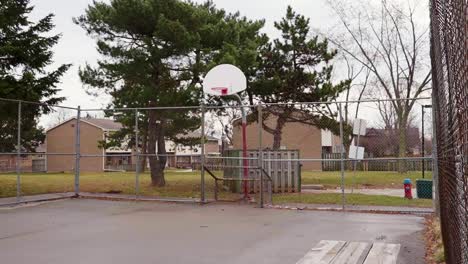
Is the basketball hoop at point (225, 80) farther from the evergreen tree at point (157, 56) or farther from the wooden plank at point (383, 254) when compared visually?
the wooden plank at point (383, 254)

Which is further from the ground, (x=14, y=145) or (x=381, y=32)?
(x=381, y=32)

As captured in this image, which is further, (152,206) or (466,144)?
(152,206)

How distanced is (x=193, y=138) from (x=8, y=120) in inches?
257

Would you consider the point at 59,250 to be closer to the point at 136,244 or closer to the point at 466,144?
the point at 136,244

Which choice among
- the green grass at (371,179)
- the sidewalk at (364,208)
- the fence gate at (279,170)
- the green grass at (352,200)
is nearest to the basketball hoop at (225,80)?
the fence gate at (279,170)

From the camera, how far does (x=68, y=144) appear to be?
112 feet

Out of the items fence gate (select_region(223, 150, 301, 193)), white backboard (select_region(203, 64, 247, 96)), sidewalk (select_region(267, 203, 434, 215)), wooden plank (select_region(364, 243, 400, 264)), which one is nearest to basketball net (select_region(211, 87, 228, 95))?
white backboard (select_region(203, 64, 247, 96))

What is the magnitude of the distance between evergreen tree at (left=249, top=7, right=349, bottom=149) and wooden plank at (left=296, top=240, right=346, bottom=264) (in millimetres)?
10893

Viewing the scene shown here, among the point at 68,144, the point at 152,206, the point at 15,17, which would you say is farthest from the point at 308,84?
the point at 68,144

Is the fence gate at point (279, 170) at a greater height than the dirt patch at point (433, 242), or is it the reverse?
the fence gate at point (279, 170)

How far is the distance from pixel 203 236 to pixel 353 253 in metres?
2.56

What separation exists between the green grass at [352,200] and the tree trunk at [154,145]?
433 cm

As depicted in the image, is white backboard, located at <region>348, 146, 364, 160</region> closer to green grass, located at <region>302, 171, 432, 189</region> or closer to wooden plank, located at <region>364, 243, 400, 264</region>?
green grass, located at <region>302, 171, 432, 189</region>

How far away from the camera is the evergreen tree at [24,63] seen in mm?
13625
